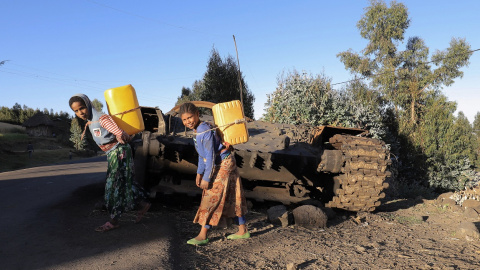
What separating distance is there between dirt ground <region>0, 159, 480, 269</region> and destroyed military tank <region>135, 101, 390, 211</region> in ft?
1.22

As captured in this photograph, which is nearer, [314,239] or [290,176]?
[314,239]

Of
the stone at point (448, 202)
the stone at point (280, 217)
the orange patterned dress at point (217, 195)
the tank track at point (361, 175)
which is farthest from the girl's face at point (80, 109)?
the stone at point (448, 202)

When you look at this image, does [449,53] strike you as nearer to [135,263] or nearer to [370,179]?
[370,179]

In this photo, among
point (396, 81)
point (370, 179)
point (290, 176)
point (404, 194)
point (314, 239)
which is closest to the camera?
point (314, 239)

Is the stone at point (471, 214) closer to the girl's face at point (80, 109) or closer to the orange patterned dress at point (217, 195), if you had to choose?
the orange patterned dress at point (217, 195)

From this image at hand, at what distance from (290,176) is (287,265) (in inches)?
106

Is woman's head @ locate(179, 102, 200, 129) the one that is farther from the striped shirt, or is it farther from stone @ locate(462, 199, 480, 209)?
stone @ locate(462, 199, 480, 209)

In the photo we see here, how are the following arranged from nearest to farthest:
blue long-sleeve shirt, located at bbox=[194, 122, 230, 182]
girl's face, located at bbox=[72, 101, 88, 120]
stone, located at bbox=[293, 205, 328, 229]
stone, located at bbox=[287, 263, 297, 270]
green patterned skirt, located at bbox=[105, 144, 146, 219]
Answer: stone, located at bbox=[287, 263, 297, 270], blue long-sleeve shirt, located at bbox=[194, 122, 230, 182], girl's face, located at bbox=[72, 101, 88, 120], green patterned skirt, located at bbox=[105, 144, 146, 219], stone, located at bbox=[293, 205, 328, 229]

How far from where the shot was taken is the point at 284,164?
5.51 m

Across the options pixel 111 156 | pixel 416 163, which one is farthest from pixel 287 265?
pixel 416 163

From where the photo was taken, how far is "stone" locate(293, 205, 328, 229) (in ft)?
16.2

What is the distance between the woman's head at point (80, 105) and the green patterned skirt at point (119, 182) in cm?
55

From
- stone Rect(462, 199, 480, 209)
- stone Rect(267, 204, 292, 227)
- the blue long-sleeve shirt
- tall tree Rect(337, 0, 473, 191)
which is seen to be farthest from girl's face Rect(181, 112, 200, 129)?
tall tree Rect(337, 0, 473, 191)

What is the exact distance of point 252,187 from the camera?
6250mm
